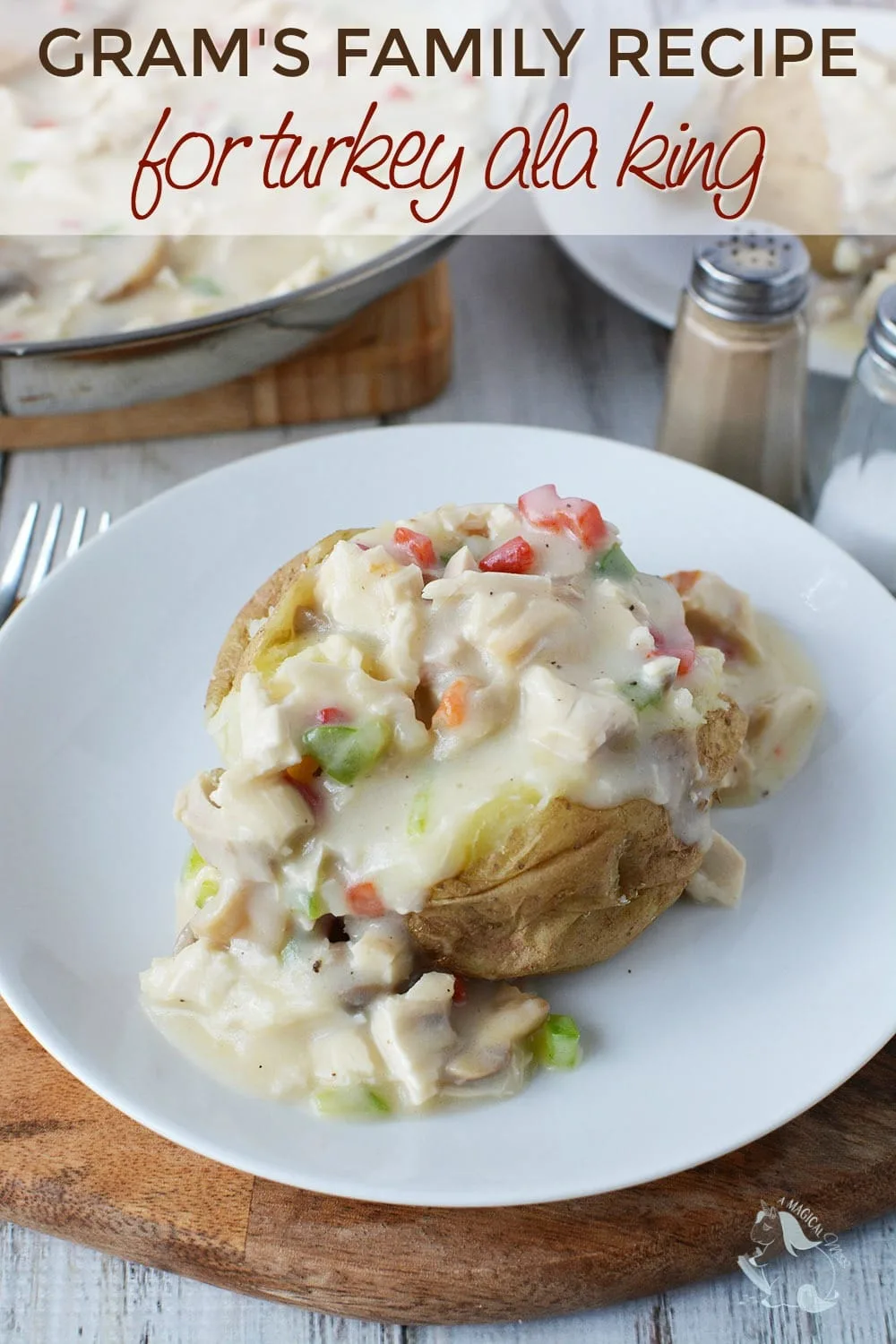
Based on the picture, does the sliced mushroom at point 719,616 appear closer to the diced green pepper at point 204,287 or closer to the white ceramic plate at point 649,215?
the white ceramic plate at point 649,215

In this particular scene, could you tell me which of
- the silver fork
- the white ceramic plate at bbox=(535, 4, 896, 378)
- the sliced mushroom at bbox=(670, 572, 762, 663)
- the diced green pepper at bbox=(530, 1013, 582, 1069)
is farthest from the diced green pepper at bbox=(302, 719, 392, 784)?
A: the white ceramic plate at bbox=(535, 4, 896, 378)

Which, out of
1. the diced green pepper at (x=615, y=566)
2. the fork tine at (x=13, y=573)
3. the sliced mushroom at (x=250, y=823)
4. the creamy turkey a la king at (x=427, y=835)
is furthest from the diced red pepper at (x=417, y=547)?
the fork tine at (x=13, y=573)

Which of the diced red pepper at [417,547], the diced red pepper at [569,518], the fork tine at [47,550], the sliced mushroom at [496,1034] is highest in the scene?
the diced red pepper at [569,518]

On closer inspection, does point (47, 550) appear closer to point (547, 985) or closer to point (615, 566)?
point (615, 566)

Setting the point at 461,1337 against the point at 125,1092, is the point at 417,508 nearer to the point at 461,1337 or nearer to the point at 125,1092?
the point at 125,1092

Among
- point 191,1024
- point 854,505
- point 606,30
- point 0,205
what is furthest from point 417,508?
point 606,30

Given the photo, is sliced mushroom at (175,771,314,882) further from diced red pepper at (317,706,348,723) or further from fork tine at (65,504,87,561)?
fork tine at (65,504,87,561)
